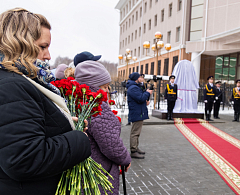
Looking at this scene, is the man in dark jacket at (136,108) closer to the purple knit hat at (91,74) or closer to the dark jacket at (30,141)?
→ the purple knit hat at (91,74)

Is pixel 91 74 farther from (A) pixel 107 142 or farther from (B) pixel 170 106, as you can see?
(B) pixel 170 106

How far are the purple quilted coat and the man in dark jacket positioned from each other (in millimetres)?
3027

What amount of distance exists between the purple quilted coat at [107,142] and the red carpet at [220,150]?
252 centimetres

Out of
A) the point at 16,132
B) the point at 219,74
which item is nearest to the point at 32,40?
the point at 16,132

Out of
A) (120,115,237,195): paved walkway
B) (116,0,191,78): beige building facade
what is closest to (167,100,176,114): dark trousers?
(116,0,191,78): beige building facade

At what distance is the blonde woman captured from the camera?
0.85m

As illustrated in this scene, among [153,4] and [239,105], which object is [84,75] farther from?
[153,4]

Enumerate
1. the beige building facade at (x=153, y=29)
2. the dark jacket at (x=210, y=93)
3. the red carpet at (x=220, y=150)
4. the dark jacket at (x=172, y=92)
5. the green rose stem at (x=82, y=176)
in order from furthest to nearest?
the beige building facade at (x=153, y=29) < the dark jacket at (x=210, y=93) < the dark jacket at (x=172, y=92) < the red carpet at (x=220, y=150) < the green rose stem at (x=82, y=176)

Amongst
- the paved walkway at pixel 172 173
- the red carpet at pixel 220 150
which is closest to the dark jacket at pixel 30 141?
the paved walkway at pixel 172 173

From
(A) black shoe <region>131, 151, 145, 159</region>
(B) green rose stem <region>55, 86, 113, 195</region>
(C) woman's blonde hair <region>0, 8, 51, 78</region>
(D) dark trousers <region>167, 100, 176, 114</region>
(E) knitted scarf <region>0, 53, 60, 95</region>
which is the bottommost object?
(A) black shoe <region>131, 151, 145, 159</region>

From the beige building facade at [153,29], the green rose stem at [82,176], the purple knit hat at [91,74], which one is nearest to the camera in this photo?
the green rose stem at [82,176]

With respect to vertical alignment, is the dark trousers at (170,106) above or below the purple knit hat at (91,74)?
below

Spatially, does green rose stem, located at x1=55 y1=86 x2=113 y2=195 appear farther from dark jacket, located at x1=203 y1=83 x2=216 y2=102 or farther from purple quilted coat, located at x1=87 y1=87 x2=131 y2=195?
dark jacket, located at x1=203 y1=83 x2=216 y2=102

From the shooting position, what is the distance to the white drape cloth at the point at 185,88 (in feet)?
34.1
